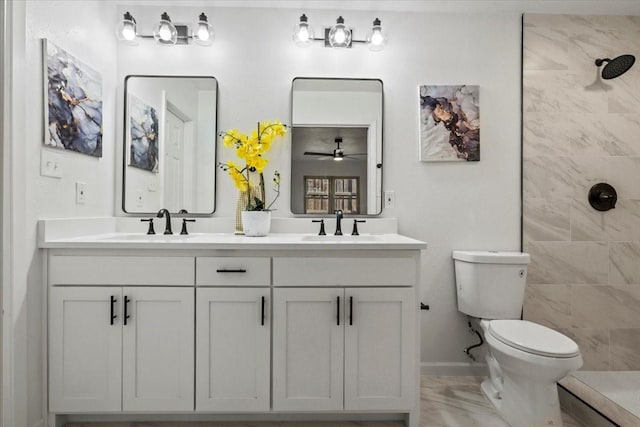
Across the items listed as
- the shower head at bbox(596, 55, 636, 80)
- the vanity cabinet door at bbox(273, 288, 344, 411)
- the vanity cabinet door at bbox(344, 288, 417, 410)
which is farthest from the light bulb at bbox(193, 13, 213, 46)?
the shower head at bbox(596, 55, 636, 80)

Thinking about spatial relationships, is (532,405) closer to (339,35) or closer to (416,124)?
(416,124)

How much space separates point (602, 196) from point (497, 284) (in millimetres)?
869

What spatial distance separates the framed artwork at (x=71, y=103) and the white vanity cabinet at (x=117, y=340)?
1.89 feet

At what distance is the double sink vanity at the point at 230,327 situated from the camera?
153 cm

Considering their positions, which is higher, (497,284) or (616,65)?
(616,65)

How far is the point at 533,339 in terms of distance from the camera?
1.59m

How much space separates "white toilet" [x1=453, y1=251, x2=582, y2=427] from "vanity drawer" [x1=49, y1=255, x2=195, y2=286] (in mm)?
1455

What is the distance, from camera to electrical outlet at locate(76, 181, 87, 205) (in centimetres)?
176

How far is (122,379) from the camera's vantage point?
1.54 metres

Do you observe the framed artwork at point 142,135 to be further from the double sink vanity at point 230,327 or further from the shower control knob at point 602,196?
→ the shower control knob at point 602,196

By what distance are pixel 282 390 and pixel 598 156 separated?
221cm

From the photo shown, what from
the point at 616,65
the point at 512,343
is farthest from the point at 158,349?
the point at 616,65

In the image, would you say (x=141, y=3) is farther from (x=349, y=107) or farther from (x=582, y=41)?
(x=582, y=41)

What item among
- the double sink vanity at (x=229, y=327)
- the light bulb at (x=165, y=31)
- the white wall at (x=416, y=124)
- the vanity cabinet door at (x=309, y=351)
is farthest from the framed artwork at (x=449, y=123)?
the light bulb at (x=165, y=31)
